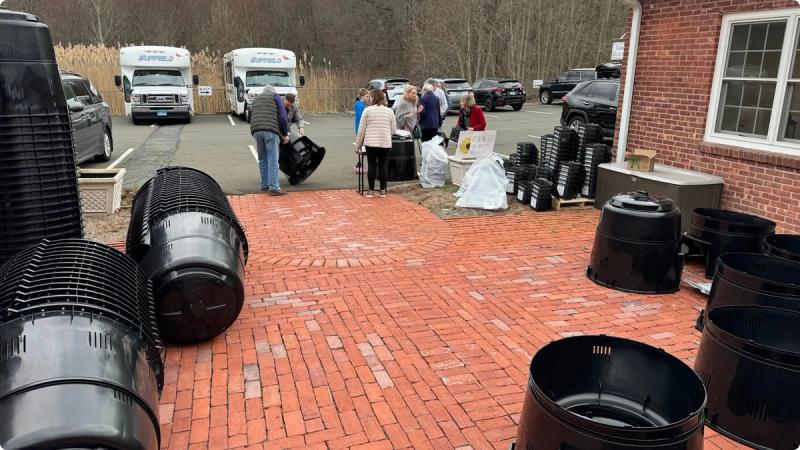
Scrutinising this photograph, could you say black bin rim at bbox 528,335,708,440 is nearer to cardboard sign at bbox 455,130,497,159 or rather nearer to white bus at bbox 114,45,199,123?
cardboard sign at bbox 455,130,497,159

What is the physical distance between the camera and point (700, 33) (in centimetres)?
727

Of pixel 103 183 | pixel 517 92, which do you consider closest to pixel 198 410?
pixel 103 183

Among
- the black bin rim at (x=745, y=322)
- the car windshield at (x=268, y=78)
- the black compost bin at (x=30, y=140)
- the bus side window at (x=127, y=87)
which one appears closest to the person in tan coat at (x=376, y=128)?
the black compost bin at (x=30, y=140)

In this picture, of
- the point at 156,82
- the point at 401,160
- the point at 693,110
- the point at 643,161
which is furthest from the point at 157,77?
the point at 693,110

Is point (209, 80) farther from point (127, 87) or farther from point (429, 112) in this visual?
point (429, 112)

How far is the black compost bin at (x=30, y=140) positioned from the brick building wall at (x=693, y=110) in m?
7.04

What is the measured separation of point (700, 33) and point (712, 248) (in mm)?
3261

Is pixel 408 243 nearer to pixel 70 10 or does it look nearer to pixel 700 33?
pixel 700 33

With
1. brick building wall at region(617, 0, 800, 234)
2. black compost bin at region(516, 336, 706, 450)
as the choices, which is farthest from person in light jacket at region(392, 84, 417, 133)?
black compost bin at region(516, 336, 706, 450)

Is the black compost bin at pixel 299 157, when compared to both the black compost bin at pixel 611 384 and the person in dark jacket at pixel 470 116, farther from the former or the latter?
the black compost bin at pixel 611 384

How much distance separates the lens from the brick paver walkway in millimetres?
3379

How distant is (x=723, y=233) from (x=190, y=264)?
4.83 metres

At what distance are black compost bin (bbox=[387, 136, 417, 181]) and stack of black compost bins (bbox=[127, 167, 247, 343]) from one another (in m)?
6.10

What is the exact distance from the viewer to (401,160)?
10539 mm
